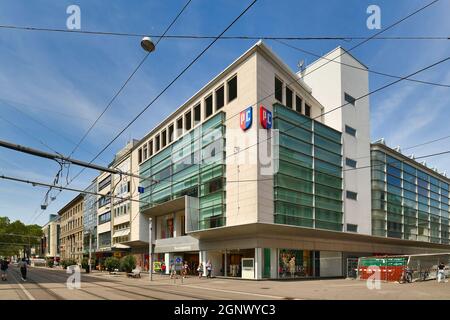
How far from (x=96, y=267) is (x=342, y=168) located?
42.5m

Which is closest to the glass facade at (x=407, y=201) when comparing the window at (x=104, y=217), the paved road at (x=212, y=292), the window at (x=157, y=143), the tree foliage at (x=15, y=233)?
the paved road at (x=212, y=292)

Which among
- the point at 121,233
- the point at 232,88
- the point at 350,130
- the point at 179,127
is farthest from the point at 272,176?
the point at 121,233

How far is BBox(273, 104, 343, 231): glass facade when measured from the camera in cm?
3347

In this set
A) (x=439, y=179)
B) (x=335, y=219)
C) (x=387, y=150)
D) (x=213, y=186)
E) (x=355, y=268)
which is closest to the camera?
(x=355, y=268)

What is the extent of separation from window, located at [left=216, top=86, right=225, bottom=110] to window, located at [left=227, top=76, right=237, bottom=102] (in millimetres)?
1065

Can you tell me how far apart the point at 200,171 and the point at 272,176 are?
8552mm

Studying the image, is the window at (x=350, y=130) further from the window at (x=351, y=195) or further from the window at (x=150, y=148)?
the window at (x=150, y=148)

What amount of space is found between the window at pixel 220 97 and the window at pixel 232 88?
3.49 feet

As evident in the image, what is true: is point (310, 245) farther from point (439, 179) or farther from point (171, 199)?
point (439, 179)

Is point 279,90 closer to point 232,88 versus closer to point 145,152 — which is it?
point 232,88

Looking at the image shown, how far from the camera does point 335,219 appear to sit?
130ft

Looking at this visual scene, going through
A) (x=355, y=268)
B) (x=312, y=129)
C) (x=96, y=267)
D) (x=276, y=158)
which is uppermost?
(x=312, y=129)
